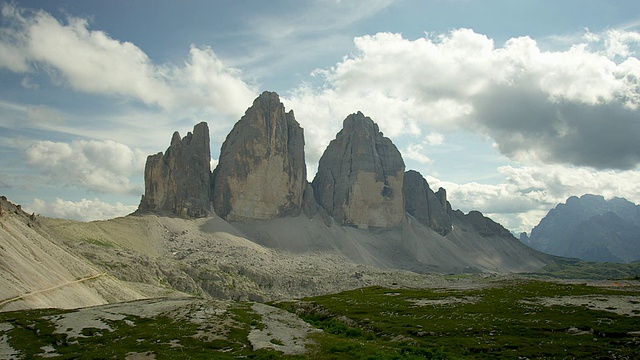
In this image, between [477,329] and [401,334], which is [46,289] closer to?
[401,334]

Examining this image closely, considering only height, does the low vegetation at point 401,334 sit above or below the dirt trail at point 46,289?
above

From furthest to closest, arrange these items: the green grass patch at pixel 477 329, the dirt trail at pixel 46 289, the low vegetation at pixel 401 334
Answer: the dirt trail at pixel 46 289
the low vegetation at pixel 401 334
the green grass patch at pixel 477 329

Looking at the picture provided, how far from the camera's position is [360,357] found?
24.5m

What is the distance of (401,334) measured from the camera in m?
34.6

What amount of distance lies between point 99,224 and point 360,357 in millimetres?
184512

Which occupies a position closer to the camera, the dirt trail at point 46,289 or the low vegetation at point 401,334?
the low vegetation at point 401,334

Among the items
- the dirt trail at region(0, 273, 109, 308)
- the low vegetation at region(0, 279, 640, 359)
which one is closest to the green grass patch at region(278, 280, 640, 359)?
the low vegetation at region(0, 279, 640, 359)

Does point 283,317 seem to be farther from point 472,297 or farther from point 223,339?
point 472,297

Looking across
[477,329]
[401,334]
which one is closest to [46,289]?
[401,334]

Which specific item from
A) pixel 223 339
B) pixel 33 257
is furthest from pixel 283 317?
pixel 33 257

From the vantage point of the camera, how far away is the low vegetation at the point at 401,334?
26172mm

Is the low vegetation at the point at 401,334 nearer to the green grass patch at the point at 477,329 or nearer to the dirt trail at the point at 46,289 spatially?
the green grass patch at the point at 477,329

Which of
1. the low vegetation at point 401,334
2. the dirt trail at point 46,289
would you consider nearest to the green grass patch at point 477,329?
the low vegetation at point 401,334

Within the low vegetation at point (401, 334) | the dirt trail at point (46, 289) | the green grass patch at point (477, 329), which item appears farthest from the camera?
the dirt trail at point (46, 289)
